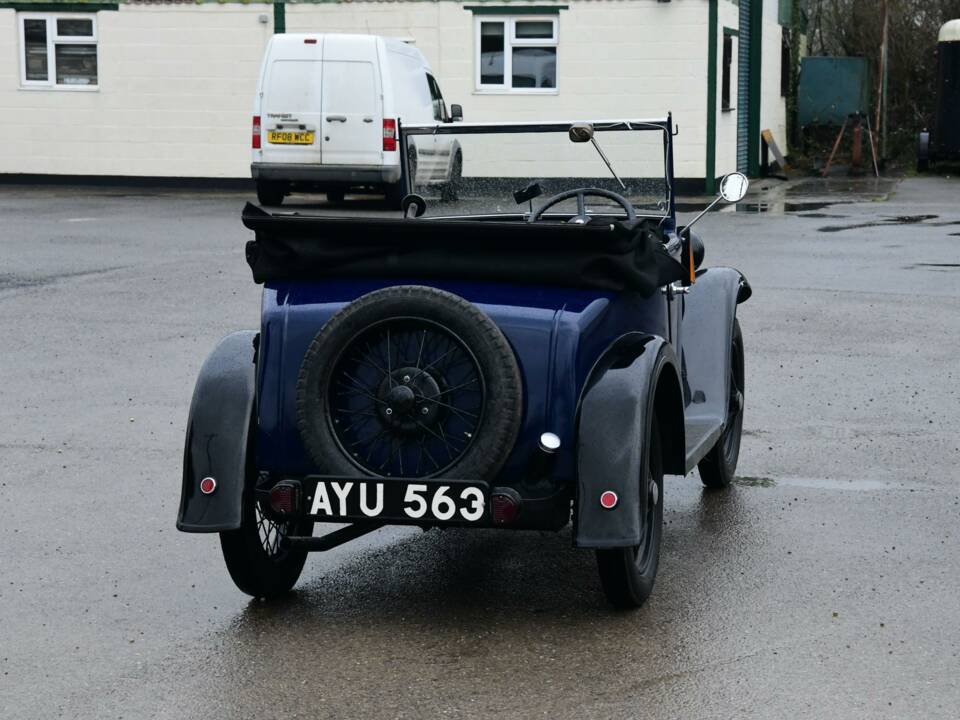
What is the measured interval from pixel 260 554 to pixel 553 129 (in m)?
2.28

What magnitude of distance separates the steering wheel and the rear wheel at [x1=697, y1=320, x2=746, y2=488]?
29.7 inches

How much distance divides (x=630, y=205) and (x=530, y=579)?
1.70 metres

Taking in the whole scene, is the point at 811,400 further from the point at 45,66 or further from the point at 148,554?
the point at 45,66

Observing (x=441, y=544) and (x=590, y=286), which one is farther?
(x=441, y=544)

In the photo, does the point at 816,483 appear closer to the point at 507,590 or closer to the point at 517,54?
the point at 507,590

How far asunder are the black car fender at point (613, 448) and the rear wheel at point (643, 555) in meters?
0.10

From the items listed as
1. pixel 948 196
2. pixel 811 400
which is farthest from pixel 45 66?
pixel 811 400

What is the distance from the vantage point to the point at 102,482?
6930mm

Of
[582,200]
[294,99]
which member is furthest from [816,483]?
[294,99]

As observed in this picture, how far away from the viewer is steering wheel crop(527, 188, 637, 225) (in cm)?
634

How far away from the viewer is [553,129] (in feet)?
21.6

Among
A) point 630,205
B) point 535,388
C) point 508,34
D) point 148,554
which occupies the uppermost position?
point 508,34

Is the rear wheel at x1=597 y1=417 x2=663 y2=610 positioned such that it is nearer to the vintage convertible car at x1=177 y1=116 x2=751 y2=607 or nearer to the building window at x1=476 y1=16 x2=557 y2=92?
the vintage convertible car at x1=177 y1=116 x2=751 y2=607

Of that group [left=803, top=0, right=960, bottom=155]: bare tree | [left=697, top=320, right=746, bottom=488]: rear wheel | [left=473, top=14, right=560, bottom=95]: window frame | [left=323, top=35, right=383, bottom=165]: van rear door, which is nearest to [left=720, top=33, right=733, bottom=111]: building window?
[left=473, top=14, right=560, bottom=95]: window frame
